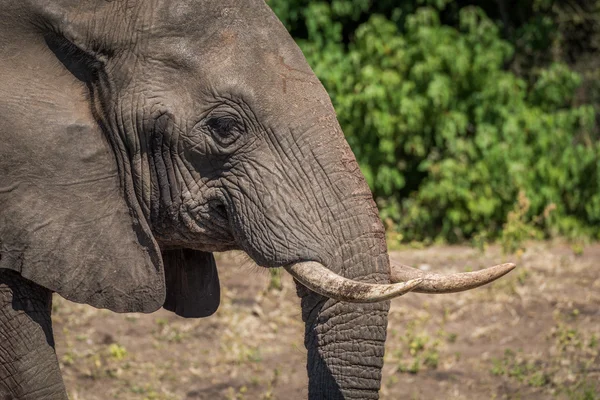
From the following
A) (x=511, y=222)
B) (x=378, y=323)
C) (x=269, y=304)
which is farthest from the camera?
(x=511, y=222)

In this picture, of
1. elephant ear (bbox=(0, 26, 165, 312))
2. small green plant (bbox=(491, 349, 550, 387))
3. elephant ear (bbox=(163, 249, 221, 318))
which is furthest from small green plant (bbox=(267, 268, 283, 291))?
elephant ear (bbox=(0, 26, 165, 312))

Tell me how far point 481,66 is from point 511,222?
1364mm

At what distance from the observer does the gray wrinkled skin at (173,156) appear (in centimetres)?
328

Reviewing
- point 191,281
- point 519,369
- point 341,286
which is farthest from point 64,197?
point 519,369

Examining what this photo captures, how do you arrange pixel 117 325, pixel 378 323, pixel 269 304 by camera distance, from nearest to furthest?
1. pixel 378 323
2. pixel 117 325
3. pixel 269 304

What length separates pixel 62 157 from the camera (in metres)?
3.31

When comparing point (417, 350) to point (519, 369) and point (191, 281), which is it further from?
point (191, 281)

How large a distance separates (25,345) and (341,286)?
1093mm

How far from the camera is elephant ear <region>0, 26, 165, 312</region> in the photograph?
3.28 metres

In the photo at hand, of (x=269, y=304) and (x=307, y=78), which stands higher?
(x=307, y=78)

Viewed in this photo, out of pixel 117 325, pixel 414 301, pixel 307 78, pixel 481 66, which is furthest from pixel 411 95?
pixel 307 78

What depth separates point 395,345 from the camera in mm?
5844

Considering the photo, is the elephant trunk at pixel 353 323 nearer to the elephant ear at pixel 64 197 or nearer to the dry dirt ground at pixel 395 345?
the elephant ear at pixel 64 197

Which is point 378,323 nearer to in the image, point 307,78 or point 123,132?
point 307,78
